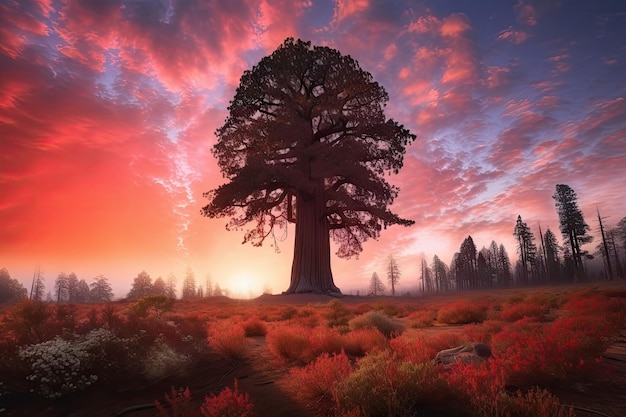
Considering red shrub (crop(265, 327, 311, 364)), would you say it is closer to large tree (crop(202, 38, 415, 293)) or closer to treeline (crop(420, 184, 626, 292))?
large tree (crop(202, 38, 415, 293))

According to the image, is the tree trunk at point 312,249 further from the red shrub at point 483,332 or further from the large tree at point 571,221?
the large tree at point 571,221

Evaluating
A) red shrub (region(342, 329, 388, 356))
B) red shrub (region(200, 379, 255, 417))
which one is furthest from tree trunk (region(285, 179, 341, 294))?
red shrub (region(200, 379, 255, 417))

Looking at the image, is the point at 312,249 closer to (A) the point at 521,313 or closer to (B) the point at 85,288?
(A) the point at 521,313

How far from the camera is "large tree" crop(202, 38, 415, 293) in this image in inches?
894

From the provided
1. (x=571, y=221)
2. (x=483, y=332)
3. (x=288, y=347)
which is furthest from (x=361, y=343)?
(x=571, y=221)

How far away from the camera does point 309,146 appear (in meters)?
23.5

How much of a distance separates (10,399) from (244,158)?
2028 cm

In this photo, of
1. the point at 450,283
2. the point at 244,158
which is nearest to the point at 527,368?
the point at 244,158

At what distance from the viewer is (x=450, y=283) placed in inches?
5074

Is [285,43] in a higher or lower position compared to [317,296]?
higher

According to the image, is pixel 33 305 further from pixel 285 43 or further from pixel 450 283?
pixel 450 283

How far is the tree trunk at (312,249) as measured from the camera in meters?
24.1

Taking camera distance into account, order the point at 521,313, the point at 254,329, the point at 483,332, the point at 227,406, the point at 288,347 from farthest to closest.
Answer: the point at 521,313, the point at 254,329, the point at 483,332, the point at 288,347, the point at 227,406

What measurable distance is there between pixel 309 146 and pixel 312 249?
23.6ft
